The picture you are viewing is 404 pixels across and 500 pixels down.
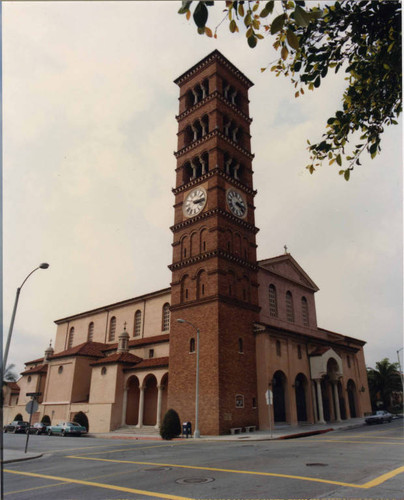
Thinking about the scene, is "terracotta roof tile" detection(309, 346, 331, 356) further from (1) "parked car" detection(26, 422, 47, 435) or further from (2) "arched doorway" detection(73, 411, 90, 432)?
(1) "parked car" detection(26, 422, 47, 435)

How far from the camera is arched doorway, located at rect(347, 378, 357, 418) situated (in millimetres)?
40609

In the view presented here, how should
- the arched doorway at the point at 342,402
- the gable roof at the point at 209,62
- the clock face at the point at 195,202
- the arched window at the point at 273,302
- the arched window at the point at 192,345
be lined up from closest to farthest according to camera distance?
the arched window at the point at 192,345
the clock face at the point at 195,202
the arched window at the point at 273,302
the arched doorway at the point at 342,402
the gable roof at the point at 209,62

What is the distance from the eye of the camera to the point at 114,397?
35.2 metres

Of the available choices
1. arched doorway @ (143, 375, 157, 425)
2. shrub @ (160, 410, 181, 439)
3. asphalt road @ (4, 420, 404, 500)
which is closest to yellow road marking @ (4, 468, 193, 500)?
asphalt road @ (4, 420, 404, 500)

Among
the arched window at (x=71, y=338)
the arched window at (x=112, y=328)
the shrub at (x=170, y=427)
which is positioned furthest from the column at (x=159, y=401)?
the arched window at (x=71, y=338)

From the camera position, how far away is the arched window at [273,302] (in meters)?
36.9

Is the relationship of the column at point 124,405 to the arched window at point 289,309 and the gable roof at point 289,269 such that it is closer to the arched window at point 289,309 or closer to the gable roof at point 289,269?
the arched window at point 289,309

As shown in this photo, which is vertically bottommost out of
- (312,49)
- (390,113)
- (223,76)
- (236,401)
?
(236,401)

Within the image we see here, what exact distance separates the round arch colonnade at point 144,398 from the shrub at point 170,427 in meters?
7.19

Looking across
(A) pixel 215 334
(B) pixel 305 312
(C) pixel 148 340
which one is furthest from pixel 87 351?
(B) pixel 305 312

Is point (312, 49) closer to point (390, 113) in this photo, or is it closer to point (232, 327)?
point (390, 113)

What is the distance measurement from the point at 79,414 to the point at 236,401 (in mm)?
16570

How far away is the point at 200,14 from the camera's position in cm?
340

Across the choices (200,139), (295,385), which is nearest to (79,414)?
(295,385)
